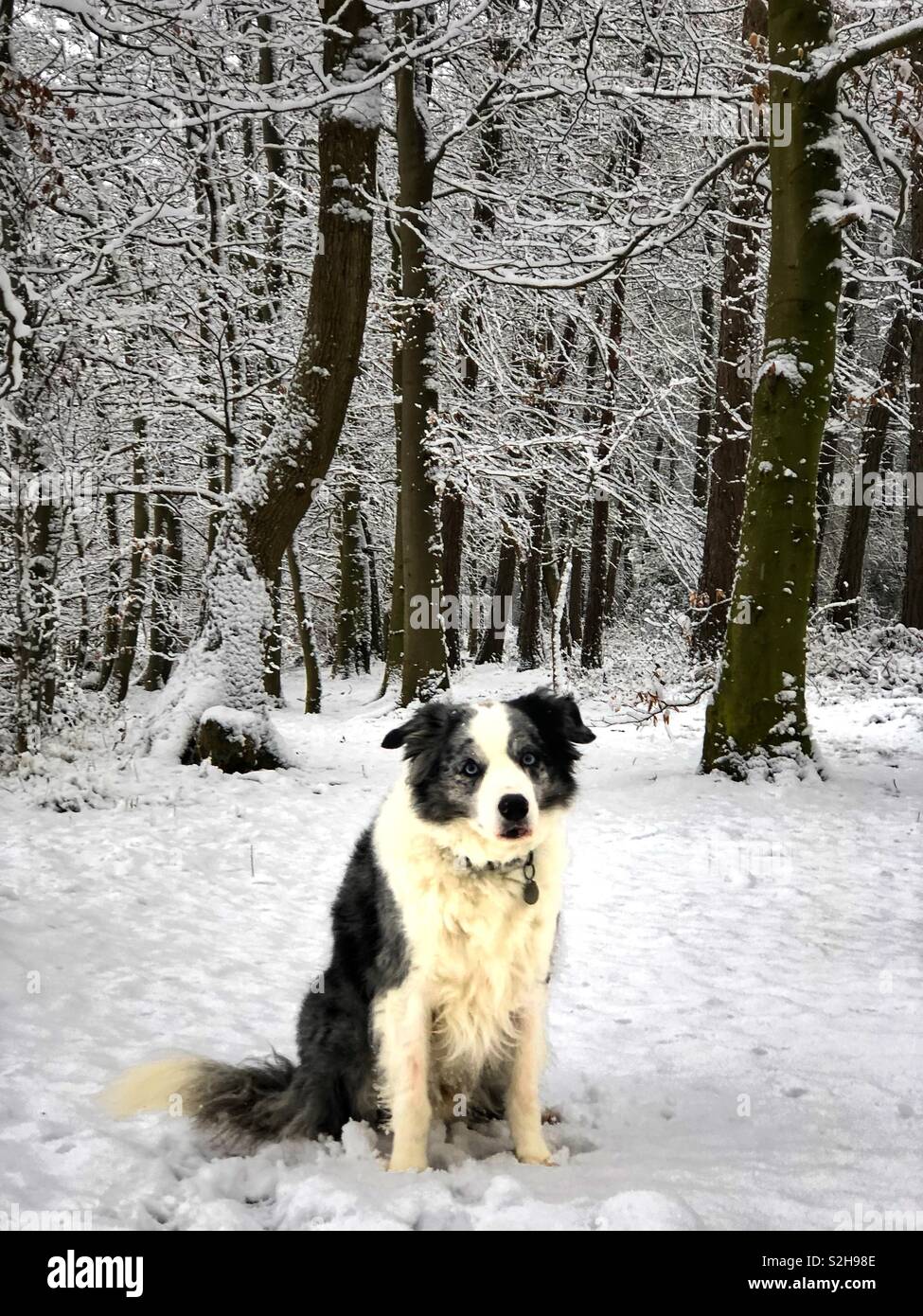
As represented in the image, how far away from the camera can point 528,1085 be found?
305cm

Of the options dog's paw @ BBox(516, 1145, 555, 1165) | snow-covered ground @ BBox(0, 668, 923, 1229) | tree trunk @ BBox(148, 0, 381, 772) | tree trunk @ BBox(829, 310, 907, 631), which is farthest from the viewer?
tree trunk @ BBox(829, 310, 907, 631)

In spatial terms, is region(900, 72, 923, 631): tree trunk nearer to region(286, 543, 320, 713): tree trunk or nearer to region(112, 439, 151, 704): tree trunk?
region(286, 543, 320, 713): tree trunk

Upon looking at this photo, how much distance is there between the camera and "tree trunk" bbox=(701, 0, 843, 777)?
25.8ft

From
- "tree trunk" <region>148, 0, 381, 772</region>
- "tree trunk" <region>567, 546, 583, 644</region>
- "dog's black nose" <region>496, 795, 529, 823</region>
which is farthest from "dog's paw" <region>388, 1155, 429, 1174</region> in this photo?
"tree trunk" <region>567, 546, 583, 644</region>

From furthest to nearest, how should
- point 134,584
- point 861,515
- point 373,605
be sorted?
1. point 373,605
2. point 861,515
3. point 134,584

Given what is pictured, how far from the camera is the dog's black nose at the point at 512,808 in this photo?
2.78 metres

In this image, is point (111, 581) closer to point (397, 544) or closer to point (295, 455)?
point (397, 544)

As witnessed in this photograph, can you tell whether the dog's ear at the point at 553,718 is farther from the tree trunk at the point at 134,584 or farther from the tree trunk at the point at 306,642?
the tree trunk at the point at 306,642

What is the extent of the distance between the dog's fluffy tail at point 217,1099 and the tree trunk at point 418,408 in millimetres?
10081

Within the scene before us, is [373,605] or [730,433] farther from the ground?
[730,433]

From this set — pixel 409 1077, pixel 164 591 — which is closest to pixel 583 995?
pixel 409 1077

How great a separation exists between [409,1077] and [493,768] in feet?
3.48

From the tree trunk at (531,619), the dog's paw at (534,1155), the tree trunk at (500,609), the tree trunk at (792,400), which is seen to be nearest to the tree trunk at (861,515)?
the tree trunk at (531,619)

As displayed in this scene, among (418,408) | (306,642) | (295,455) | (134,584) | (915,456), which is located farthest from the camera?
(306,642)
